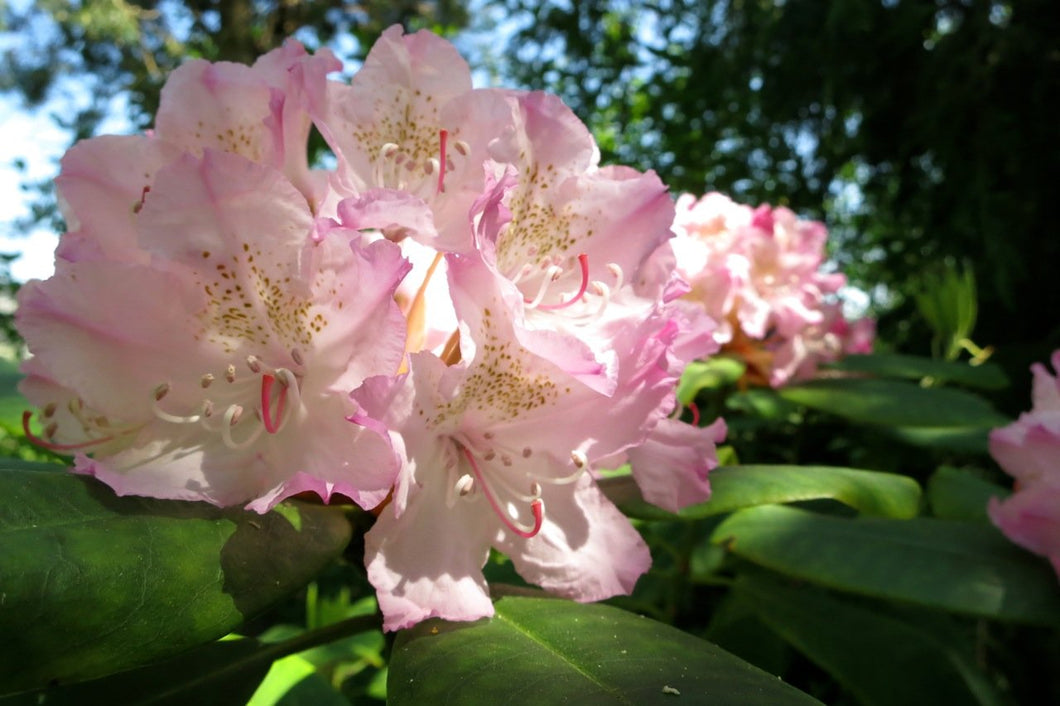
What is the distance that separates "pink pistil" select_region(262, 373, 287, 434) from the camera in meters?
0.62

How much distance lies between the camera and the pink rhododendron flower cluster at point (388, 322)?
60cm

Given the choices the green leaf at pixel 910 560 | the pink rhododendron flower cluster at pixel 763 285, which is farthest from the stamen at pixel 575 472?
the pink rhododendron flower cluster at pixel 763 285

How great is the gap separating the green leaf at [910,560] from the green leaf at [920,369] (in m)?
0.67

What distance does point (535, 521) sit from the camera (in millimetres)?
683

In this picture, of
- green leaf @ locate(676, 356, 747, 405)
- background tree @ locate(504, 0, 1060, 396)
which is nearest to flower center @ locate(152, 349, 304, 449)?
green leaf @ locate(676, 356, 747, 405)

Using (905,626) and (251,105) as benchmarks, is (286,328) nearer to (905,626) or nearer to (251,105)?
(251,105)

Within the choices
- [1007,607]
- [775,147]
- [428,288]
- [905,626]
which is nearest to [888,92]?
[775,147]

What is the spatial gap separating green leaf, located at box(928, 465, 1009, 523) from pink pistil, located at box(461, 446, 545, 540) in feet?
2.54

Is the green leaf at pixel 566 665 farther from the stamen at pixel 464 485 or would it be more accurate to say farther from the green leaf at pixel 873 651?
the green leaf at pixel 873 651

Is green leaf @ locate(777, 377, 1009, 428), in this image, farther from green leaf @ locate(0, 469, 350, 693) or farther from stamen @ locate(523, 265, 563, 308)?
green leaf @ locate(0, 469, 350, 693)

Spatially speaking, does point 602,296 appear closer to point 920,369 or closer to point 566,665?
point 566,665

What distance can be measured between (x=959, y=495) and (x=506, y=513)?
85 cm

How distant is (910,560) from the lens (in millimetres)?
912

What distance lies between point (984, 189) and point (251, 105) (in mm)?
2218
